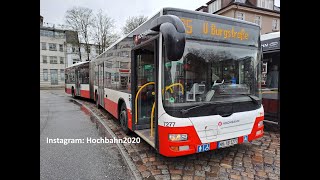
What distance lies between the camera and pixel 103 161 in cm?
420

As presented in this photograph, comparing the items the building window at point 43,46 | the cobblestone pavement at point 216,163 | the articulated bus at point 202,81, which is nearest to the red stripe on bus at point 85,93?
the cobblestone pavement at point 216,163

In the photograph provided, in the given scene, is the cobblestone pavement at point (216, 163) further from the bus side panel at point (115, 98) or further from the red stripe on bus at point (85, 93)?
the red stripe on bus at point (85, 93)

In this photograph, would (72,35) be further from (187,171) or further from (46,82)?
(187,171)

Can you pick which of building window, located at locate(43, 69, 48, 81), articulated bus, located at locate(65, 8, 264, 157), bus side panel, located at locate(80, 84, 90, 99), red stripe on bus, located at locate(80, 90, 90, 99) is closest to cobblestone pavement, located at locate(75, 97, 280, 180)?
articulated bus, located at locate(65, 8, 264, 157)

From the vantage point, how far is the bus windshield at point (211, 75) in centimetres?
341

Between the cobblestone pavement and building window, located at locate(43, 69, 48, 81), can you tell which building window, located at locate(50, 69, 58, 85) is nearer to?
building window, located at locate(43, 69, 48, 81)

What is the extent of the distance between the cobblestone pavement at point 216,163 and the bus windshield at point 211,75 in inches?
49.9

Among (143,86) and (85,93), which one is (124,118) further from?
(85,93)

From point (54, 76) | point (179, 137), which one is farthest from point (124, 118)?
point (54, 76)

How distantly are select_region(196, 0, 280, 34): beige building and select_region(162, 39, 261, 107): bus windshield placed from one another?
2543 centimetres
